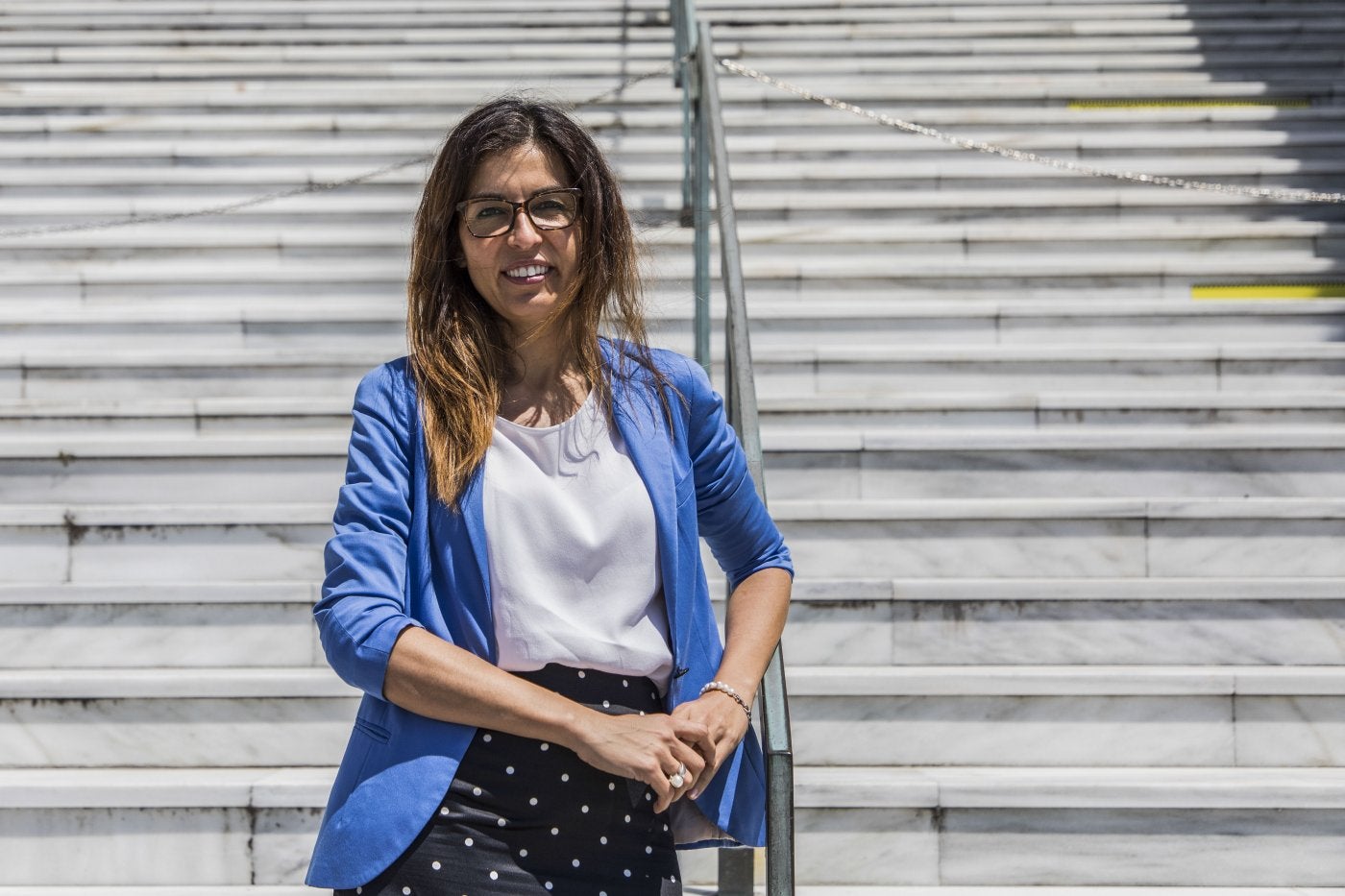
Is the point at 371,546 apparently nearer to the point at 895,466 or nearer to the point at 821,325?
the point at 895,466

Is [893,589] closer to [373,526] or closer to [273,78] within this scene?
[373,526]

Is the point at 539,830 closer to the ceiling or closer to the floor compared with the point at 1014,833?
closer to the ceiling

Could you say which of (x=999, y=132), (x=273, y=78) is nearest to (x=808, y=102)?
(x=999, y=132)

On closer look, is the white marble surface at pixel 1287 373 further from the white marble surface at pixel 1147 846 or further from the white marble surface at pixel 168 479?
the white marble surface at pixel 168 479

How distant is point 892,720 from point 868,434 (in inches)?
38.6

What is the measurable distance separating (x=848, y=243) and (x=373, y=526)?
4262 mm

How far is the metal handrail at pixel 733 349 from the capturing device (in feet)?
5.42

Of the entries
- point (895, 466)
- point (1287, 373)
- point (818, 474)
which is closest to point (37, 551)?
point (818, 474)

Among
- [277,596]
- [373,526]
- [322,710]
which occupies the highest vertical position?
[373,526]

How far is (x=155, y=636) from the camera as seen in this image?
11.3ft

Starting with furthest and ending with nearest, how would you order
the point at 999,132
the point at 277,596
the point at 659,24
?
the point at 659,24
the point at 999,132
the point at 277,596

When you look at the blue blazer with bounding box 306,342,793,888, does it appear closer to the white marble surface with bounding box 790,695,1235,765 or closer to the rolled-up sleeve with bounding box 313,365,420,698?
the rolled-up sleeve with bounding box 313,365,420,698

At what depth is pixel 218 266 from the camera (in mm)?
5523

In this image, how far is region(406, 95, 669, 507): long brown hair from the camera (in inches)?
60.6
